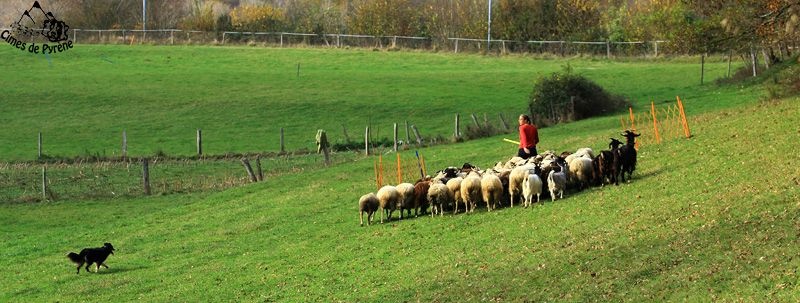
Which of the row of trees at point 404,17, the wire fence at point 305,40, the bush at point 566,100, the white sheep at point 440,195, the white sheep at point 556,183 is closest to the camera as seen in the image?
the white sheep at point 556,183

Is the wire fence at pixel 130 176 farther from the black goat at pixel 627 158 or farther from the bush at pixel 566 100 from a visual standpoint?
the black goat at pixel 627 158

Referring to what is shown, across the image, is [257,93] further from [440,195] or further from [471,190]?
[471,190]

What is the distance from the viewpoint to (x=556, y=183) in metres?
33.1

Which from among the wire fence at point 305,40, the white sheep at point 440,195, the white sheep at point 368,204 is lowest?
the white sheep at point 368,204

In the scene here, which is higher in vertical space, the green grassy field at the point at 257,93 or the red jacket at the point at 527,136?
the red jacket at the point at 527,136

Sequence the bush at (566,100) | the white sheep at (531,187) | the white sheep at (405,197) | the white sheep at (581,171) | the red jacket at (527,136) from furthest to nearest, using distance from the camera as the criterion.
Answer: the bush at (566,100) → the red jacket at (527,136) → the white sheep at (405,197) → the white sheep at (581,171) → the white sheep at (531,187)

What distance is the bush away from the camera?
65.8 m

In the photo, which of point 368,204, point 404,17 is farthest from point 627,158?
point 404,17

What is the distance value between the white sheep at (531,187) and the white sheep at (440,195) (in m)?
2.39

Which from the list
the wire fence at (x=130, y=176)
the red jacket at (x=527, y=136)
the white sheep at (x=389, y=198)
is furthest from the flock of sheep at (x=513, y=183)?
the wire fence at (x=130, y=176)

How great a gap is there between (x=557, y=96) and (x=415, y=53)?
145 feet

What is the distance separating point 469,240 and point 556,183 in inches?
154

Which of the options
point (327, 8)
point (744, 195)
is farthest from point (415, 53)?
point (744, 195)

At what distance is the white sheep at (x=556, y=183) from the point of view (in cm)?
3306
